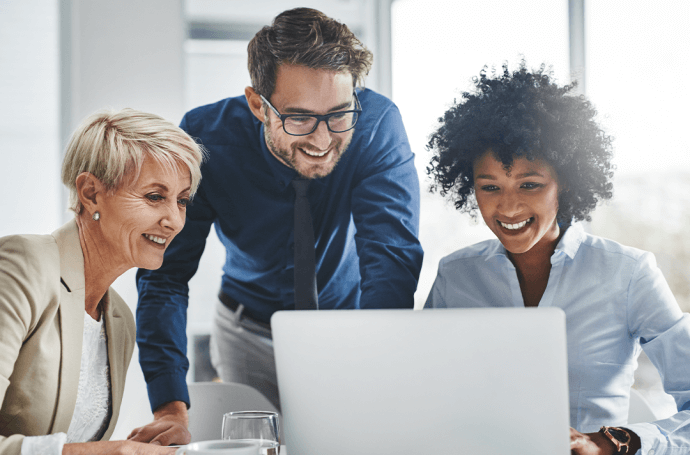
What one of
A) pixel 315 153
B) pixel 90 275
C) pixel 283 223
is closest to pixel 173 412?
pixel 90 275

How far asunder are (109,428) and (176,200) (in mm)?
637

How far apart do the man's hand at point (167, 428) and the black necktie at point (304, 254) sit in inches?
19.4

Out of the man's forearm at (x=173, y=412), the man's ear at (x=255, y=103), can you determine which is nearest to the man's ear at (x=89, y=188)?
the man's ear at (x=255, y=103)

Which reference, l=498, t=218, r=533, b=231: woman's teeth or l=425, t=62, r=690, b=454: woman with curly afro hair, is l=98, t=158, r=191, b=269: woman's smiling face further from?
l=498, t=218, r=533, b=231: woman's teeth

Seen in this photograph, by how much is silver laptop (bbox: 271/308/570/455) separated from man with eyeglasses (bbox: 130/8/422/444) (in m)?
1.03

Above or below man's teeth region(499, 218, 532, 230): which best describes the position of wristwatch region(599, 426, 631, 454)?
below

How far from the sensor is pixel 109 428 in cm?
150

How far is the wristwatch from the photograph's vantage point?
1.30 meters

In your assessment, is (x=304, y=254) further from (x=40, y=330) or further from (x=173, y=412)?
(x=40, y=330)

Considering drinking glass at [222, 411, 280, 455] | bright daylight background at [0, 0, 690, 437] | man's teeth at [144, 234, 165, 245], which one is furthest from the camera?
bright daylight background at [0, 0, 690, 437]

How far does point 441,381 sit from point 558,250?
110cm

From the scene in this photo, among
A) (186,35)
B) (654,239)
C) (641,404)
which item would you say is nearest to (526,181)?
(641,404)

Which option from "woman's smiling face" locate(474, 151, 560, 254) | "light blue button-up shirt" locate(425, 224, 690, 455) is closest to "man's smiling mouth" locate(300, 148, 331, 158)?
"woman's smiling face" locate(474, 151, 560, 254)

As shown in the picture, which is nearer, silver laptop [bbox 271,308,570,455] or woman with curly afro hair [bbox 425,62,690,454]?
silver laptop [bbox 271,308,570,455]
